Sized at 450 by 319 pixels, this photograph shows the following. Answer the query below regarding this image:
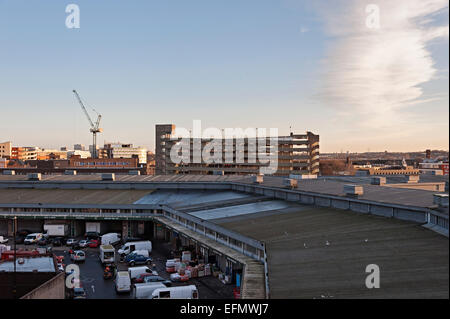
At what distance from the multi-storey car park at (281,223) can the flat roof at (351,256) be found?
2.1 inches

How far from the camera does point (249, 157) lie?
11919cm

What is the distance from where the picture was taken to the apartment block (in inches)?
4518

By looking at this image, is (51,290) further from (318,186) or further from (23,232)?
(23,232)

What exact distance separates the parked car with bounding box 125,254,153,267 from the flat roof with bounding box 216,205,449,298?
10232 millimetres

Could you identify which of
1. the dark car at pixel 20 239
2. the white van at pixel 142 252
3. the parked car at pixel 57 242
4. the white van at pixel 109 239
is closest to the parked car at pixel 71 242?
the parked car at pixel 57 242

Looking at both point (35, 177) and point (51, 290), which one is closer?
point (51, 290)

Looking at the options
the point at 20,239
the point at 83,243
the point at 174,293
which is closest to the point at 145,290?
the point at 174,293

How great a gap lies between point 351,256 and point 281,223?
36.6 ft

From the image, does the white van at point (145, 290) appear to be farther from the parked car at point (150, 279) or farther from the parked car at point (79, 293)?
the parked car at point (79, 293)

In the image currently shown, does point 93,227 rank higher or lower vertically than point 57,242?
higher

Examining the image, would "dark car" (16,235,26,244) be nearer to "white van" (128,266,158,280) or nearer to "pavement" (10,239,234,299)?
"pavement" (10,239,234,299)

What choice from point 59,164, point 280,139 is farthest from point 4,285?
point 59,164

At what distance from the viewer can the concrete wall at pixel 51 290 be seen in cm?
2030
